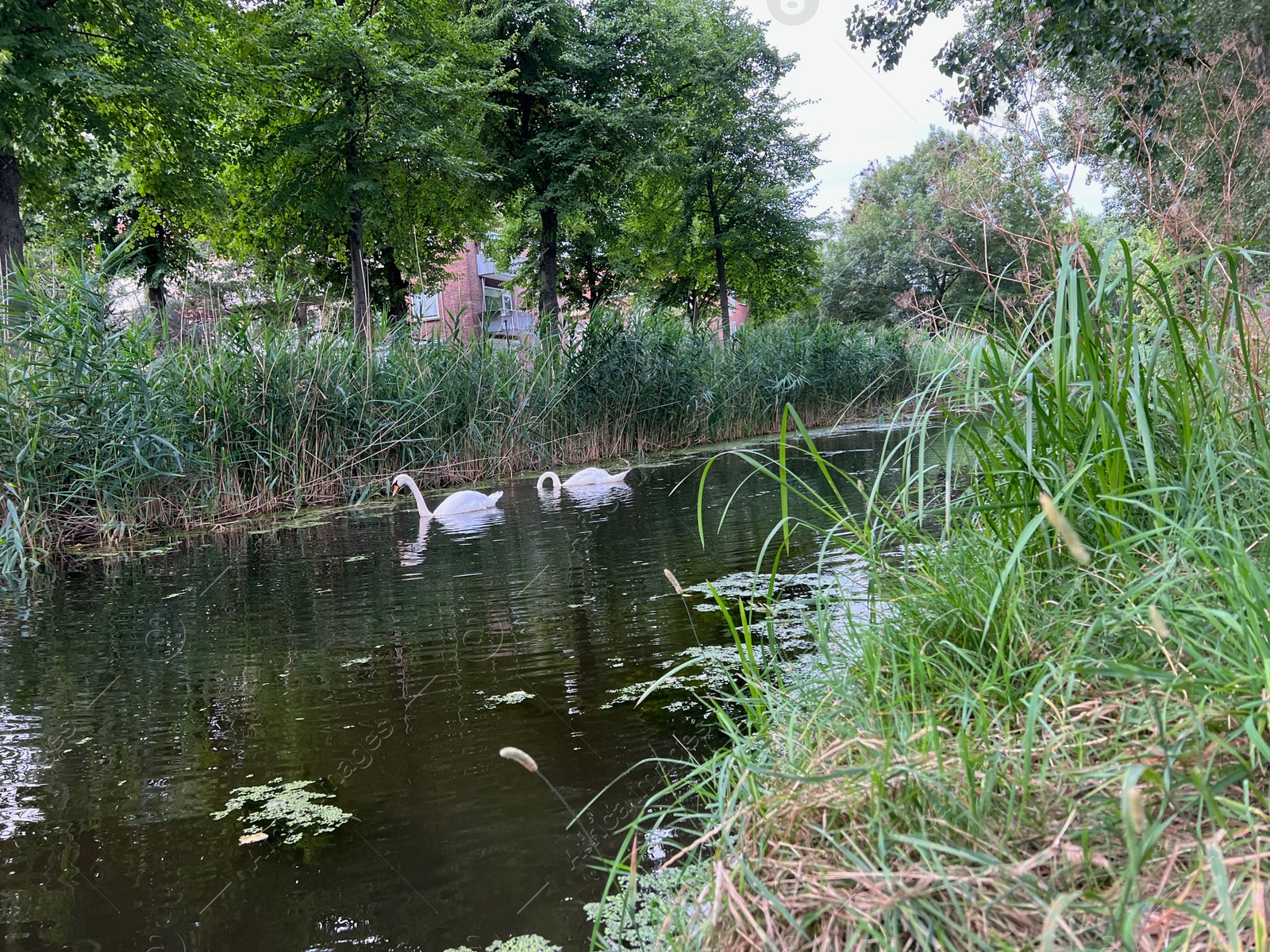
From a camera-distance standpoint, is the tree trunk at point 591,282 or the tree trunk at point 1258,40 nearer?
the tree trunk at point 1258,40

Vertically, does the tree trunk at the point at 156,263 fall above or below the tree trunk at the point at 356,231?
above

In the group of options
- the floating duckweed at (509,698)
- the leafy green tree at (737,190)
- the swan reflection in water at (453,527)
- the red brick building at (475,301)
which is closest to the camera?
the floating duckweed at (509,698)

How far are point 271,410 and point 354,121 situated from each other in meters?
Result: 6.62

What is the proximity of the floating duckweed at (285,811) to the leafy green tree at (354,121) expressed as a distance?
9.55 m

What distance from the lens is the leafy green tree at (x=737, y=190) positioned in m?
22.0

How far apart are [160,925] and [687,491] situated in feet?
22.4

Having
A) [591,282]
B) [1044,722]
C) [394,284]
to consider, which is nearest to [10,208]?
[394,284]

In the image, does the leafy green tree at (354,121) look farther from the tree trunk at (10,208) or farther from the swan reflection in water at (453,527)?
the swan reflection in water at (453,527)

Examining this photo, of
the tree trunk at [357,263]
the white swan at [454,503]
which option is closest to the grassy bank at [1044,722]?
the white swan at [454,503]

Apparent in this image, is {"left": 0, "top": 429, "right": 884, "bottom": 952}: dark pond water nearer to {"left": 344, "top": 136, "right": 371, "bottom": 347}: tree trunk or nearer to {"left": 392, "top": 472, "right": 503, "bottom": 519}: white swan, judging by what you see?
{"left": 392, "top": 472, "right": 503, "bottom": 519}: white swan

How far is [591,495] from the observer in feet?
27.9

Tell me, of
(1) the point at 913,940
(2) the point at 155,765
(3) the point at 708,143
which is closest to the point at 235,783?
(2) the point at 155,765

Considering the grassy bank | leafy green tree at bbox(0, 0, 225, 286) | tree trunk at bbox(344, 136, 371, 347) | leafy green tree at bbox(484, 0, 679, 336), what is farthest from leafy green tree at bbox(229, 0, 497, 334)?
the grassy bank

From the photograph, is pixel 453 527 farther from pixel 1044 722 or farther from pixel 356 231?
pixel 356 231
